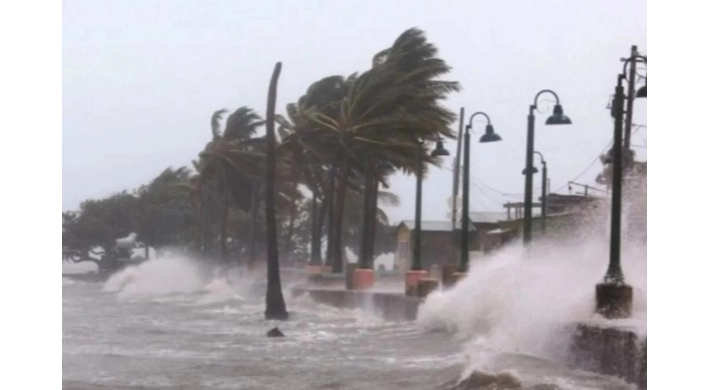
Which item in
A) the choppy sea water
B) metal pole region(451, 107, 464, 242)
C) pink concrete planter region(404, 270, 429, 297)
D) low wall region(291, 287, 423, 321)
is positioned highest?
metal pole region(451, 107, 464, 242)

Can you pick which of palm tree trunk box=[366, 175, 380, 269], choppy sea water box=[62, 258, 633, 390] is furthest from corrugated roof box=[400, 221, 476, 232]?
choppy sea water box=[62, 258, 633, 390]

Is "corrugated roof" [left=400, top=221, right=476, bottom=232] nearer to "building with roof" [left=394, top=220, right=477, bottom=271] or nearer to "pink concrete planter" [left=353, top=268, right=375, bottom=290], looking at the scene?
"building with roof" [left=394, top=220, right=477, bottom=271]

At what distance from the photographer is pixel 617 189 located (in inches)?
184

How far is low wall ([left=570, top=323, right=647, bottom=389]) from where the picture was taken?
4395 millimetres

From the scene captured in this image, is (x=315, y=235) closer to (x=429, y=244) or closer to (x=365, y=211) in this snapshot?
(x=365, y=211)

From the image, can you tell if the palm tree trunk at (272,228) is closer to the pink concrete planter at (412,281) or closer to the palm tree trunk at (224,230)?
the palm tree trunk at (224,230)

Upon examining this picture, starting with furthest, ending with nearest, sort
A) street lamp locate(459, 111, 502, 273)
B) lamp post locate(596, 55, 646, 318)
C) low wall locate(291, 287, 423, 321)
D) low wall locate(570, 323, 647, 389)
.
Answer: low wall locate(291, 287, 423, 321), street lamp locate(459, 111, 502, 273), lamp post locate(596, 55, 646, 318), low wall locate(570, 323, 647, 389)

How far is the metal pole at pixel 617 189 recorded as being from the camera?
462 centimetres

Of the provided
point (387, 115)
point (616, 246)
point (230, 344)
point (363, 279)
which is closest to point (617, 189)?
point (616, 246)

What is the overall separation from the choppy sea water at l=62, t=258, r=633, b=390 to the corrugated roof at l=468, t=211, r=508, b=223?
428mm

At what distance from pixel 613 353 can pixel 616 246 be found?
0.40 meters

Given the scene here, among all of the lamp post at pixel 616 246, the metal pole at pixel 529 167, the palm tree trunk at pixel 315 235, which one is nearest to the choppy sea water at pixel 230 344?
the palm tree trunk at pixel 315 235
